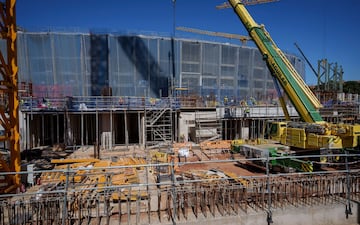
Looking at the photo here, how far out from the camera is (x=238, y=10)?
16.2m

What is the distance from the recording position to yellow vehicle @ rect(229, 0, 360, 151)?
1015 cm

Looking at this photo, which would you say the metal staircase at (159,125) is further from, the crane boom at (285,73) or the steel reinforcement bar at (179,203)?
the steel reinforcement bar at (179,203)

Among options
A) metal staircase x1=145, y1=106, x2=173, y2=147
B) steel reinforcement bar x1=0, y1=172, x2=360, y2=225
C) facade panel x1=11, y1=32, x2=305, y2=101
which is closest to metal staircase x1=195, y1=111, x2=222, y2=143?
metal staircase x1=145, y1=106, x2=173, y2=147

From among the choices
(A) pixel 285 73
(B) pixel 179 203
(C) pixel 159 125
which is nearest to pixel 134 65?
(C) pixel 159 125

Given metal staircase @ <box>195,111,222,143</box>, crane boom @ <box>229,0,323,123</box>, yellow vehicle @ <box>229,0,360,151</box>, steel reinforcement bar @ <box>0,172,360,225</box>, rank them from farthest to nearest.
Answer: metal staircase @ <box>195,111,222,143</box>
crane boom @ <box>229,0,323,123</box>
yellow vehicle @ <box>229,0,360,151</box>
steel reinforcement bar @ <box>0,172,360,225</box>

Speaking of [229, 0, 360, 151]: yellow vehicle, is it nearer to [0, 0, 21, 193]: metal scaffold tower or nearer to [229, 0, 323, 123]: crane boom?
[229, 0, 323, 123]: crane boom

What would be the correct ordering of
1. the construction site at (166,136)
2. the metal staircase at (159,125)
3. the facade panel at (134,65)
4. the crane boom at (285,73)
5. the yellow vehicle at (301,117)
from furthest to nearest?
1. the facade panel at (134,65)
2. the metal staircase at (159,125)
3. the crane boom at (285,73)
4. the yellow vehicle at (301,117)
5. the construction site at (166,136)

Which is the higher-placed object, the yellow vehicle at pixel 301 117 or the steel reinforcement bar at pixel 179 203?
the yellow vehicle at pixel 301 117

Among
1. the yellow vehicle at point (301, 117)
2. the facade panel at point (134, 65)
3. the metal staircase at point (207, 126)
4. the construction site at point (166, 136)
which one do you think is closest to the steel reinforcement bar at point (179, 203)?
the construction site at point (166, 136)

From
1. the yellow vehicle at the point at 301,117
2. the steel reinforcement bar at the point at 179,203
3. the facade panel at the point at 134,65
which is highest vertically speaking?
the facade panel at the point at 134,65

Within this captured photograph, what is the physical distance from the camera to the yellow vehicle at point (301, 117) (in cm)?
1015

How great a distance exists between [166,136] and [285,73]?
10.7m

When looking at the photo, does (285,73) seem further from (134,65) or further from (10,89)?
(134,65)

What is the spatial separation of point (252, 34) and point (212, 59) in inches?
509
